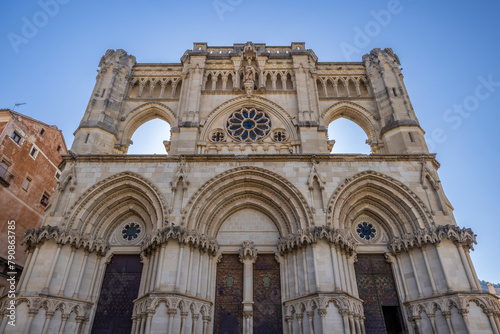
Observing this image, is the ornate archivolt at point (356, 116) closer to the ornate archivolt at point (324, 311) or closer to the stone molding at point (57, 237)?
the ornate archivolt at point (324, 311)

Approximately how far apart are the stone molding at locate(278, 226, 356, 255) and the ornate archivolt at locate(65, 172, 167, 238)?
16.3 feet

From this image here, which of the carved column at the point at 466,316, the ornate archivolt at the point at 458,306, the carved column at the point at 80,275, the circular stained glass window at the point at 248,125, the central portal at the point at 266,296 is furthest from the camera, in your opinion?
the circular stained glass window at the point at 248,125

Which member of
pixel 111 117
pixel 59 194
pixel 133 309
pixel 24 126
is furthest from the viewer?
pixel 24 126

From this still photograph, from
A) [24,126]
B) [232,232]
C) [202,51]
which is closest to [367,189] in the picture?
[232,232]

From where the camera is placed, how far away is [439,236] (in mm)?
11578

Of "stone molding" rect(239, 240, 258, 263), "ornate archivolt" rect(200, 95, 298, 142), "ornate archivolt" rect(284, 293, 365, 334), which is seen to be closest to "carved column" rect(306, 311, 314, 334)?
"ornate archivolt" rect(284, 293, 365, 334)

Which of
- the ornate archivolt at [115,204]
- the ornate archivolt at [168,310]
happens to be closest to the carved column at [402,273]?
the ornate archivolt at [168,310]

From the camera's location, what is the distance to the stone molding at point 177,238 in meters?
11.6

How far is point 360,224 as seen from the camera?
13711 millimetres

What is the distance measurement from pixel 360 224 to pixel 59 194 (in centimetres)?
1257

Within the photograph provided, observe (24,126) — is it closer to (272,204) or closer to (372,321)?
(272,204)

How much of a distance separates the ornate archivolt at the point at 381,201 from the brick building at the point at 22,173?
15499mm

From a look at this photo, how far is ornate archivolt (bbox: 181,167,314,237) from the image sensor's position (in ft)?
41.5

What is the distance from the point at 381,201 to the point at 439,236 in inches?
100
